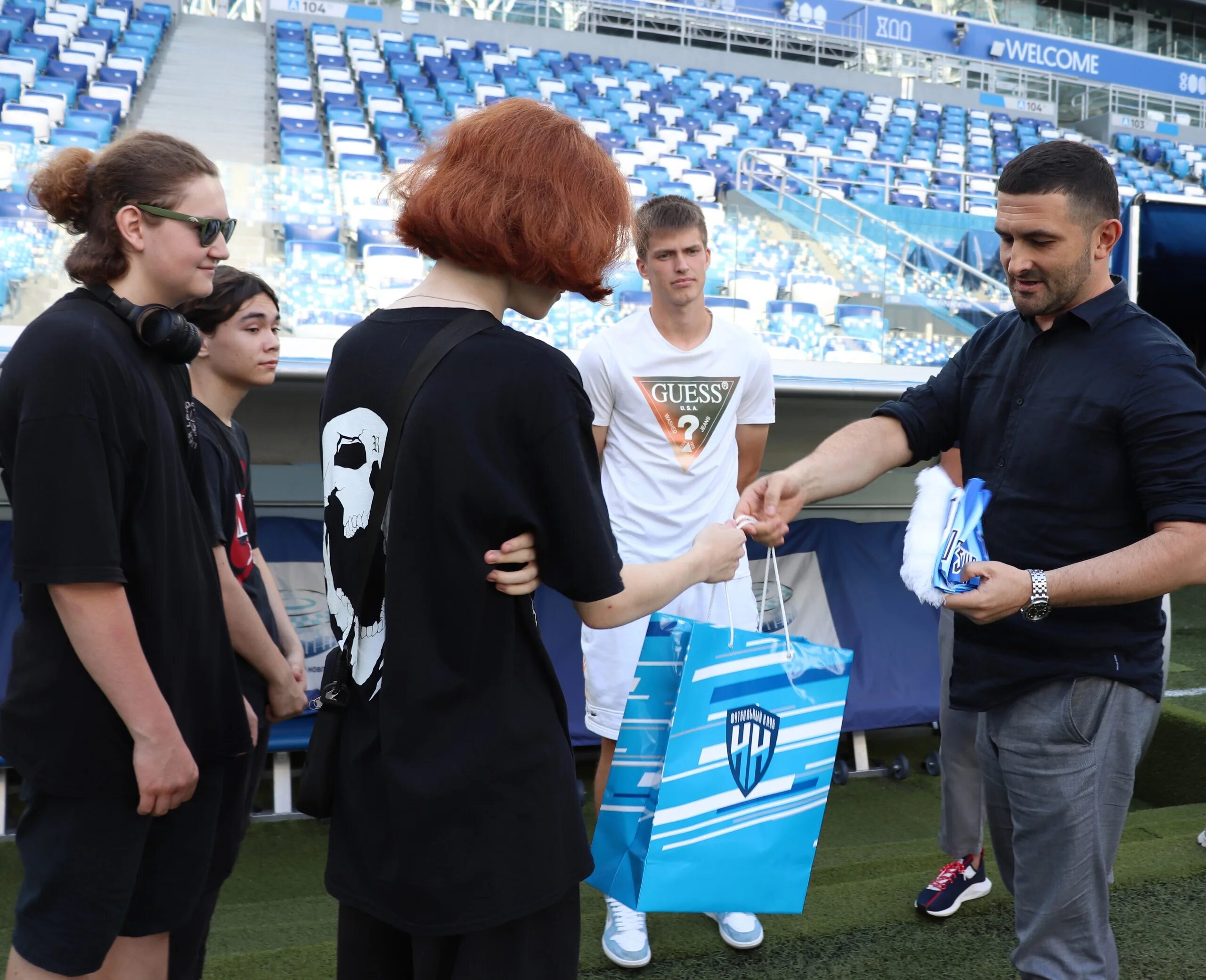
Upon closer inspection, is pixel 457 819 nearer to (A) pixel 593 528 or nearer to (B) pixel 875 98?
(A) pixel 593 528

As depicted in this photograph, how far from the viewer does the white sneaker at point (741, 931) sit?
242 cm

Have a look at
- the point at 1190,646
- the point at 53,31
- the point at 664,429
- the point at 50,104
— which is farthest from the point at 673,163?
the point at 664,429

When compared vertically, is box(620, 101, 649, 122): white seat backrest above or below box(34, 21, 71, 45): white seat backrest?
below

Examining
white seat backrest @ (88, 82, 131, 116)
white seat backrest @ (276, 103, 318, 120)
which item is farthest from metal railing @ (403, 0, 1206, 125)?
white seat backrest @ (88, 82, 131, 116)

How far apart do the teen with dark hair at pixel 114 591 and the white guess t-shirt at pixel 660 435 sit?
125cm

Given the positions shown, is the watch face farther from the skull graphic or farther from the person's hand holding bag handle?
the skull graphic

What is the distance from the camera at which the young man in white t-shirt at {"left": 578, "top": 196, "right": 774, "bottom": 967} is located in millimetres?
2611

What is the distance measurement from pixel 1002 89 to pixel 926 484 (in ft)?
76.3

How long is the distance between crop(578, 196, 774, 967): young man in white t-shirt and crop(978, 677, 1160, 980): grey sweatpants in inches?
38.7

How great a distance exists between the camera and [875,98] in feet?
61.4

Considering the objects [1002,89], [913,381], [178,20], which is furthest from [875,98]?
[913,381]

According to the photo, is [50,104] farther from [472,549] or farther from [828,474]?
[472,549]

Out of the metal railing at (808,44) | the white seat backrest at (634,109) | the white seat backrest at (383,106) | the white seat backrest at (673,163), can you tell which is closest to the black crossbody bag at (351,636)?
the white seat backrest at (673,163)

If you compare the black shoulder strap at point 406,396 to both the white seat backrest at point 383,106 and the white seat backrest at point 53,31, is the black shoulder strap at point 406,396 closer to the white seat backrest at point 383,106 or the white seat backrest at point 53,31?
the white seat backrest at point 383,106
